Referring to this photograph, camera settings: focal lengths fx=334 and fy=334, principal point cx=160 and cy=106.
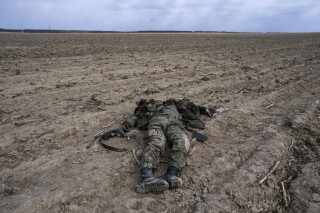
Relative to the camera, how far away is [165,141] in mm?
5191

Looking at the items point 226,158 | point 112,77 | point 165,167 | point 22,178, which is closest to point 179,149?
point 165,167

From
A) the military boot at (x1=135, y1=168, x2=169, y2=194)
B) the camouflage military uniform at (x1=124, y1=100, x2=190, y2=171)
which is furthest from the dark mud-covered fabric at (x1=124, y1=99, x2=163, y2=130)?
the military boot at (x1=135, y1=168, x2=169, y2=194)

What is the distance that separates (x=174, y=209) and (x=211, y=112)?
3347 millimetres

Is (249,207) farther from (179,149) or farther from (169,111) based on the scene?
(169,111)

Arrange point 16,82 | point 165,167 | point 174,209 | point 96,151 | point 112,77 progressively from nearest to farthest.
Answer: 1. point 174,209
2. point 165,167
3. point 96,151
4. point 16,82
5. point 112,77

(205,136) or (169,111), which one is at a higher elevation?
(169,111)

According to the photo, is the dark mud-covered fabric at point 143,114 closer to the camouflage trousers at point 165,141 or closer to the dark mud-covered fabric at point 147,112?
the dark mud-covered fabric at point 147,112

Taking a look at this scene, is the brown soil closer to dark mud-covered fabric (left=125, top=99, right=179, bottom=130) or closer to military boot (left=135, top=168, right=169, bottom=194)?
military boot (left=135, top=168, right=169, bottom=194)

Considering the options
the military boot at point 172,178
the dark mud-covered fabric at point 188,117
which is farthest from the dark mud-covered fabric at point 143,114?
the military boot at point 172,178

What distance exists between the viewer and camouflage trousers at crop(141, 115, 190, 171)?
4.71 meters

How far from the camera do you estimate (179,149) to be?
489 centimetres

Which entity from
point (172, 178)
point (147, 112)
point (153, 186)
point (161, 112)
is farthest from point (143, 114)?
point (153, 186)

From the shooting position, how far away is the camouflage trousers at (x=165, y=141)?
4.71 meters

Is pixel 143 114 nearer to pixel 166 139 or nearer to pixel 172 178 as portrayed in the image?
pixel 166 139
